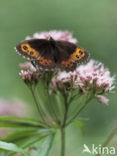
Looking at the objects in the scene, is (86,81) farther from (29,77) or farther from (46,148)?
(46,148)

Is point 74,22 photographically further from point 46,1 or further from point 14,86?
point 14,86

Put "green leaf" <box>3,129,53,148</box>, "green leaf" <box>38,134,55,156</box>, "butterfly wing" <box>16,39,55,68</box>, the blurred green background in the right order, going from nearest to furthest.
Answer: "green leaf" <box>38,134,55,156</box>, "green leaf" <box>3,129,53,148</box>, "butterfly wing" <box>16,39,55,68</box>, the blurred green background

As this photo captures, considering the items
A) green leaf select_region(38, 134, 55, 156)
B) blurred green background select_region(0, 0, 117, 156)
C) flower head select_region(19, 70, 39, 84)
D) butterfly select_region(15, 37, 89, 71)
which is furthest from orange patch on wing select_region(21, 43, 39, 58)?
blurred green background select_region(0, 0, 117, 156)

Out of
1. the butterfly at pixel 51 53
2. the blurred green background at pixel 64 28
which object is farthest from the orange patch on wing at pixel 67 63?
the blurred green background at pixel 64 28

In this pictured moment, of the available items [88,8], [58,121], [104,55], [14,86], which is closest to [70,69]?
[58,121]

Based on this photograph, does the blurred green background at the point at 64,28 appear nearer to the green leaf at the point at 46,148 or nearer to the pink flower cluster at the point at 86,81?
the pink flower cluster at the point at 86,81

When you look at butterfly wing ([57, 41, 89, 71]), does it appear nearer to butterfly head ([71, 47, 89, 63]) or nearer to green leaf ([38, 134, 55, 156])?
butterfly head ([71, 47, 89, 63])

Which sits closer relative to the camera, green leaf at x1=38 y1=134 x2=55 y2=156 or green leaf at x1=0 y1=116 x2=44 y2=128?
green leaf at x1=38 y1=134 x2=55 y2=156
